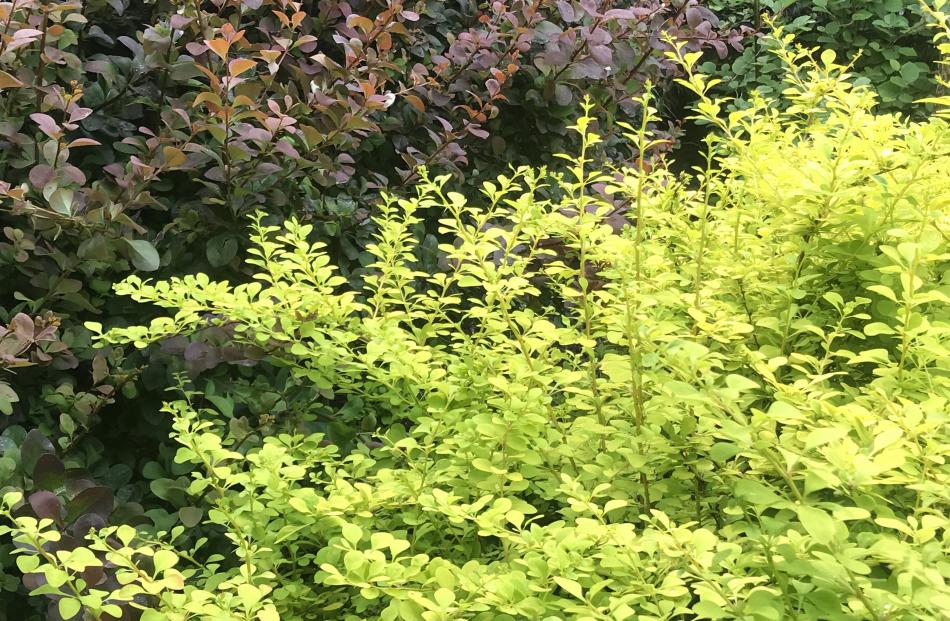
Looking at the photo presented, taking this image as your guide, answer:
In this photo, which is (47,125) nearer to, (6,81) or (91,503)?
(6,81)

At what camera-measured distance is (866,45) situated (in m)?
5.31

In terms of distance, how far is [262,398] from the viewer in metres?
2.11

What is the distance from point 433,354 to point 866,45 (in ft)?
15.5

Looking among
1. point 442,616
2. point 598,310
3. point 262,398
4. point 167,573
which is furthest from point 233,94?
point 442,616

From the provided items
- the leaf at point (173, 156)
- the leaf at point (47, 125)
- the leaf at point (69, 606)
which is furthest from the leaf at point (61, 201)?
the leaf at point (69, 606)

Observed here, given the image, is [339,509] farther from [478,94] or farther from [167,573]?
[478,94]

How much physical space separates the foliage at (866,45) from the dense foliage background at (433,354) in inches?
105

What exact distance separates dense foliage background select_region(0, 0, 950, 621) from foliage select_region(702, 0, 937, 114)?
266 cm

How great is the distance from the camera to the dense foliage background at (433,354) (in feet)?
3.80

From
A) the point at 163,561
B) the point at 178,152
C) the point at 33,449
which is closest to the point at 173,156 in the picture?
the point at 178,152

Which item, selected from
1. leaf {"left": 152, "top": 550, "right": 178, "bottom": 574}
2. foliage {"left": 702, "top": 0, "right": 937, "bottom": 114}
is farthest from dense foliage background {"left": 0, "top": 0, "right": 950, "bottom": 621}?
foliage {"left": 702, "top": 0, "right": 937, "bottom": 114}

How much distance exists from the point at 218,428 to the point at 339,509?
0.84 metres

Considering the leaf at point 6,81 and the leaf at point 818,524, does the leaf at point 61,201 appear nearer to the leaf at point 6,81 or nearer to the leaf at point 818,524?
the leaf at point 6,81

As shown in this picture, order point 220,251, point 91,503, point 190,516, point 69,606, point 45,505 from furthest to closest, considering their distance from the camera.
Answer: point 220,251, point 190,516, point 91,503, point 45,505, point 69,606
